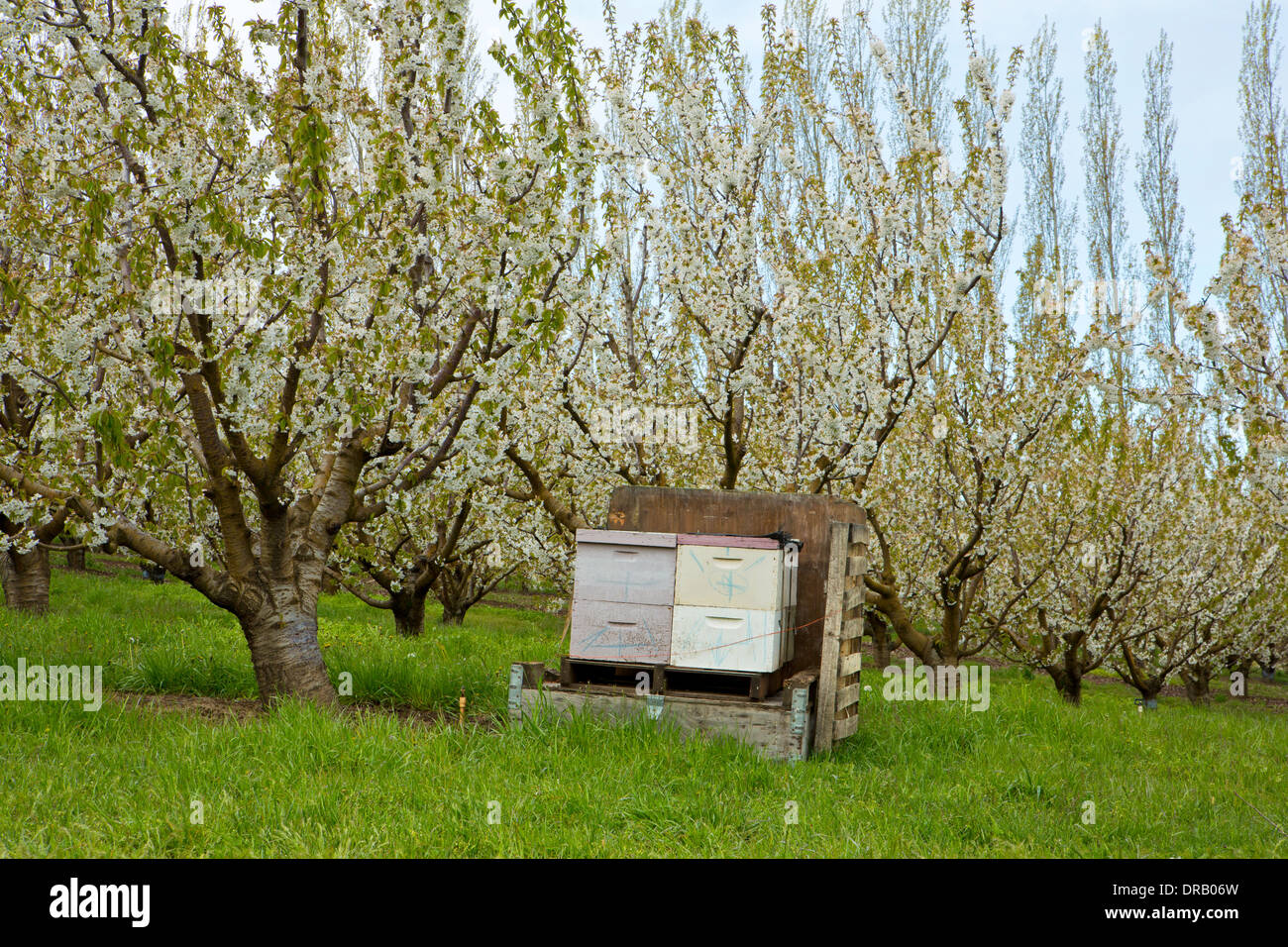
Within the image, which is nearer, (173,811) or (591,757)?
(173,811)

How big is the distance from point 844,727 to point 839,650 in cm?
59

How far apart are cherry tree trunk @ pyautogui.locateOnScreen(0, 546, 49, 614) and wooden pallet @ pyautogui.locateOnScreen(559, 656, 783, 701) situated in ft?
31.5

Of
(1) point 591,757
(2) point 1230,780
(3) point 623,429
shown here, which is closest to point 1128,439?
(2) point 1230,780

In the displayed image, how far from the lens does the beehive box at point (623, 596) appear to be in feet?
20.6

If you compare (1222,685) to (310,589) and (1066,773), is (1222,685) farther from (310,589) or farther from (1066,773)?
→ (310,589)

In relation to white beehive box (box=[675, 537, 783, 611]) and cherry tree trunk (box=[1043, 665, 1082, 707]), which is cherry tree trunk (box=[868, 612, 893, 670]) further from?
white beehive box (box=[675, 537, 783, 611])

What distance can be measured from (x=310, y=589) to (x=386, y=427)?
1398mm

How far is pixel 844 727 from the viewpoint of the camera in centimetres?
664

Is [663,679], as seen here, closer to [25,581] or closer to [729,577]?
[729,577]

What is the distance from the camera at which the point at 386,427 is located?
7.25 metres

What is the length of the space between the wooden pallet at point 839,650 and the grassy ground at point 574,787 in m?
0.22

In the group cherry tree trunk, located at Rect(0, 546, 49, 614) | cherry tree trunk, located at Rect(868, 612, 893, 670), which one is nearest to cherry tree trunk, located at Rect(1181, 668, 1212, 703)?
cherry tree trunk, located at Rect(868, 612, 893, 670)

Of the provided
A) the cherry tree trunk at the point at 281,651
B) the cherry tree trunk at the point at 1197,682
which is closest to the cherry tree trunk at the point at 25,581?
the cherry tree trunk at the point at 281,651

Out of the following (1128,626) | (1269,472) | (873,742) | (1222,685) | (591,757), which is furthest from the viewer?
(1222,685)
